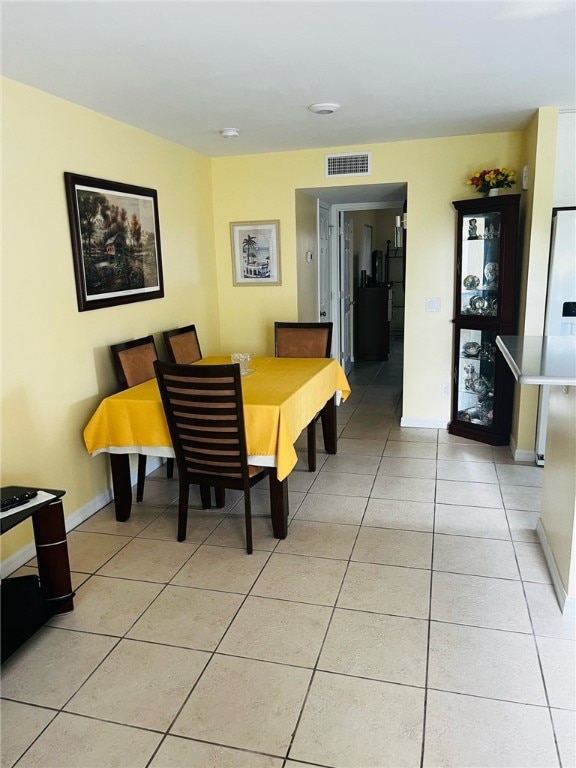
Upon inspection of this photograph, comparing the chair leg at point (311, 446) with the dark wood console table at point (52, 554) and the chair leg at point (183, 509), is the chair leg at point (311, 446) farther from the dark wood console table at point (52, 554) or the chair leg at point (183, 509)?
the dark wood console table at point (52, 554)

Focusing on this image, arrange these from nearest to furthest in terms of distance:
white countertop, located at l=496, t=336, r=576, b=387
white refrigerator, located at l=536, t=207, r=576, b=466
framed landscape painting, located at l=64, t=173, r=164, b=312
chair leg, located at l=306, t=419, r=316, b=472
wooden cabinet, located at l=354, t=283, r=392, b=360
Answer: white countertop, located at l=496, t=336, r=576, b=387 < framed landscape painting, located at l=64, t=173, r=164, b=312 < white refrigerator, located at l=536, t=207, r=576, b=466 < chair leg, located at l=306, t=419, r=316, b=472 < wooden cabinet, located at l=354, t=283, r=392, b=360

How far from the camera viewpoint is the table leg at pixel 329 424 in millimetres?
4242

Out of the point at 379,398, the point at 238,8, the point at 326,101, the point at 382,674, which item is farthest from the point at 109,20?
the point at 379,398

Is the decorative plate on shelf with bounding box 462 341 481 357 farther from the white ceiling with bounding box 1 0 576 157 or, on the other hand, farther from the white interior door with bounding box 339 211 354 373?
the white interior door with bounding box 339 211 354 373

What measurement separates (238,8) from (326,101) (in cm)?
135

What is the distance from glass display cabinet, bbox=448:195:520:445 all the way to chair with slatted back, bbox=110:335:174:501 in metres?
2.49

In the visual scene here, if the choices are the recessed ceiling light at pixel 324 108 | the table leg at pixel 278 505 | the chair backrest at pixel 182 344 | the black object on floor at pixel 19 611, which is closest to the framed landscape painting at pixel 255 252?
the chair backrest at pixel 182 344

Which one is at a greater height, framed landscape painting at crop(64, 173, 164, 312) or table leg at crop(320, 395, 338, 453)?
framed landscape painting at crop(64, 173, 164, 312)

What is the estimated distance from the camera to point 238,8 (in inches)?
82.7

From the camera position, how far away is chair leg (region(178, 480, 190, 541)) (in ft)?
10.1

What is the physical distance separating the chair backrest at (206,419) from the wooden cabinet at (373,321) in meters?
5.50

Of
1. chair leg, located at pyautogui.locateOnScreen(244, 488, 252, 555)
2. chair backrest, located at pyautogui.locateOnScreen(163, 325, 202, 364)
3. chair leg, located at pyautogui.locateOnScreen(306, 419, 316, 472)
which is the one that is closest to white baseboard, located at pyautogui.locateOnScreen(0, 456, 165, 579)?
chair backrest, located at pyautogui.locateOnScreen(163, 325, 202, 364)

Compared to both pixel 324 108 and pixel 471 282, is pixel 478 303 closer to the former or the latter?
pixel 471 282

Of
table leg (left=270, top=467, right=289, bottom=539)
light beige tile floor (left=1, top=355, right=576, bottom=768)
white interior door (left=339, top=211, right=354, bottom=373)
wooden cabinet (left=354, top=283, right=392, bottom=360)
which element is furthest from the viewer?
wooden cabinet (left=354, top=283, right=392, bottom=360)
